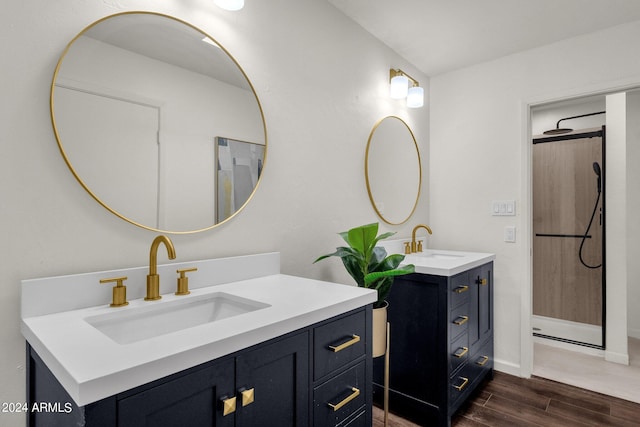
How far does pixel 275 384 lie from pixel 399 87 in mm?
2168

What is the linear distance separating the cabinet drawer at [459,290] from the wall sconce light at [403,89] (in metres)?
1.30

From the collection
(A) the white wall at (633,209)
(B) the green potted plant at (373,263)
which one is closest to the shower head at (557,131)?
(A) the white wall at (633,209)

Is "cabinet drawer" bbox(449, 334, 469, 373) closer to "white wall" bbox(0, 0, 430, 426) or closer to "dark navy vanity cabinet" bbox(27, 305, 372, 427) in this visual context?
"white wall" bbox(0, 0, 430, 426)

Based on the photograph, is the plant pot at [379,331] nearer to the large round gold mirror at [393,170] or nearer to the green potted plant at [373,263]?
the green potted plant at [373,263]

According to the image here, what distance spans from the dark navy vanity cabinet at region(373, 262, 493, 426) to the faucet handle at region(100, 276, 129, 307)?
1.45m

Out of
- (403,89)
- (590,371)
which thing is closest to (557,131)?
(403,89)

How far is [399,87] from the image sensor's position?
253 centimetres

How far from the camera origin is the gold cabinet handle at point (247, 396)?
870 mm

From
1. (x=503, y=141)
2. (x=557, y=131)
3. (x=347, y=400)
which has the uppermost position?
(x=557, y=131)

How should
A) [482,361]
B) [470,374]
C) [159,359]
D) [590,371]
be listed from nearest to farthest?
1. [159,359]
2. [470,374]
3. [482,361]
4. [590,371]

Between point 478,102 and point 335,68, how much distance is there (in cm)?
138

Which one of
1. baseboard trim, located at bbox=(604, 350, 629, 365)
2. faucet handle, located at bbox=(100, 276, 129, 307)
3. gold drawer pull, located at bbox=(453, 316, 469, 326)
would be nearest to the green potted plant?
gold drawer pull, located at bbox=(453, 316, 469, 326)

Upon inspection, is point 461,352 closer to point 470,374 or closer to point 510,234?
point 470,374

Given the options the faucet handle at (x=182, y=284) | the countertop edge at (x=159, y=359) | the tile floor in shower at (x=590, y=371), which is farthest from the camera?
the tile floor in shower at (x=590, y=371)
